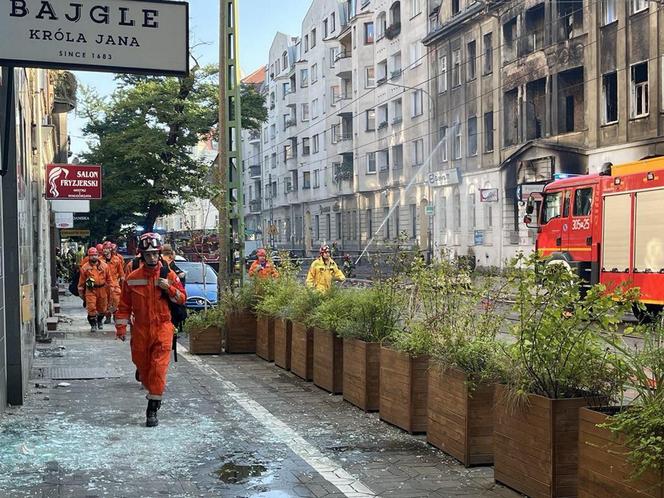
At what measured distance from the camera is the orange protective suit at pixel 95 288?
1791 centimetres

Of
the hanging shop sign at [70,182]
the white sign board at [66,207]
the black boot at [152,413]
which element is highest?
the hanging shop sign at [70,182]

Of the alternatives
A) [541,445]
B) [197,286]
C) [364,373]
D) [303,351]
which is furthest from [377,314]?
[197,286]

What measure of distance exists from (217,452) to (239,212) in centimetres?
862

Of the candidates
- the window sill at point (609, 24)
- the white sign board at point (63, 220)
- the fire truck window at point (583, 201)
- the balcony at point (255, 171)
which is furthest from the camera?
the balcony at point (255, 171)

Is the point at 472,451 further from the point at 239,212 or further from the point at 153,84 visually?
the point at 153,84

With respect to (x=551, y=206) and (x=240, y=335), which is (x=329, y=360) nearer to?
(x=240, y=335)

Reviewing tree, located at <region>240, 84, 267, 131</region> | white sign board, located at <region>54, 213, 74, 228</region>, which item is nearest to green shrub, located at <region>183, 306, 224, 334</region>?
white sign board, located at <region>54, 213, 74, 228</region>

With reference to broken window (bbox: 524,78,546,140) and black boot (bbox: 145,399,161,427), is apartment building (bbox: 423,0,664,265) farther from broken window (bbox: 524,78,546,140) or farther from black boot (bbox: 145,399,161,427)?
black boot (bbox: 145,399,161,427)

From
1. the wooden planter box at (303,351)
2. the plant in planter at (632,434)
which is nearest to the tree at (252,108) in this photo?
the wooden planter box at (303,351)

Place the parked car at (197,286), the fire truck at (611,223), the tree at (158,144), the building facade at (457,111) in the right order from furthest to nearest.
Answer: the tree at (158,144), the building facade at (457,111), the parked car at (197,286), the fire truck at (611,223)

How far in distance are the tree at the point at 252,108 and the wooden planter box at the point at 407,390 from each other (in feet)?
113

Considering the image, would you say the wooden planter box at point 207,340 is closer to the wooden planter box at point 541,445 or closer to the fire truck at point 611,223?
the fire truck at point 611,223

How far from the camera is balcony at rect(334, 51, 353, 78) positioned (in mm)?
60125

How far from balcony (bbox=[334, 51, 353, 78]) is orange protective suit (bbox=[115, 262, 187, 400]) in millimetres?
53123
